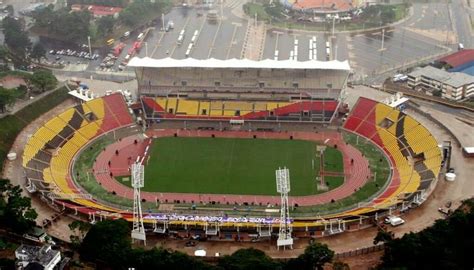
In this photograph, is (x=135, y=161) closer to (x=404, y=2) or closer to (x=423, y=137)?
(x=423, y=137)

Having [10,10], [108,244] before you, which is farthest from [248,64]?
[10,10]

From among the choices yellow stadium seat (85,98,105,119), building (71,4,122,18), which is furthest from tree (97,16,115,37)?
yellow stadium seat (85,98,105,119)

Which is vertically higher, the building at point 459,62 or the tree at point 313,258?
the building at point 459,62

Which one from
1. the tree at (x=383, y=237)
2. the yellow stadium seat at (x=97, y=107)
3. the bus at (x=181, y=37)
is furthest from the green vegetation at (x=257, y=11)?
the tree at (x=383, y=237)

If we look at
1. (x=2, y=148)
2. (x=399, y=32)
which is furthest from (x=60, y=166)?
(x=399, y=32)

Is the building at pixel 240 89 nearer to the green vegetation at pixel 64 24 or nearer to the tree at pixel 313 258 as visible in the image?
the green vegetation at pixel 64 24

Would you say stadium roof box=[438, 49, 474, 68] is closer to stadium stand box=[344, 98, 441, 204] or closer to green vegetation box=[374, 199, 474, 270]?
stadium stand box=[344, 98, 441, 204]

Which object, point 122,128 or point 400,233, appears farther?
point 122,128
